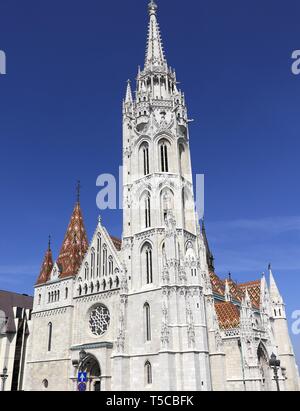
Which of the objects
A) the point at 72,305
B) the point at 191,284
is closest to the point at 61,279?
the point at 72,305

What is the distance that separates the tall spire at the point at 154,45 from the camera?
52.3 metres

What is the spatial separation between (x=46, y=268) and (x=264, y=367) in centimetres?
2656

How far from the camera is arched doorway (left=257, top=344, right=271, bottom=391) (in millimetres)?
38875

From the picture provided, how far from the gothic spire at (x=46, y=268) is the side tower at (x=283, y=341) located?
28.3 meters

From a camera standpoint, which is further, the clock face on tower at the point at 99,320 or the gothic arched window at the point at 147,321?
the clock face on tower at the point at 99,320

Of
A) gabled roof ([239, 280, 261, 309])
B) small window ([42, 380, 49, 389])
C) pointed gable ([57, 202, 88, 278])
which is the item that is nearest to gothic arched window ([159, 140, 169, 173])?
pointed gable ([57, 202, 88, 278])

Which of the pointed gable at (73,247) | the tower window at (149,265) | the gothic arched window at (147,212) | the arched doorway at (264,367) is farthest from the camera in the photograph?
the pointed gable at (73,247)

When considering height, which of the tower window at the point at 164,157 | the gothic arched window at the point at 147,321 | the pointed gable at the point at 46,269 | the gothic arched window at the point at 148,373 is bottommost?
the gothic arched window at the point at 148,373

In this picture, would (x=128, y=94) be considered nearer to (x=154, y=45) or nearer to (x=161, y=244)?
(x=154, y=45)

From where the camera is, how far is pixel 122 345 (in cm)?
3756

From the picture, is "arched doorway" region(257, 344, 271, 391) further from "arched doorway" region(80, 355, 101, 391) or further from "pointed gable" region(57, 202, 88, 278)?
"pointed gable" region(57, 202, 88, 278)

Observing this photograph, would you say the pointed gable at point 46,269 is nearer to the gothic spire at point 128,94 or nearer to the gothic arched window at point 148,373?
the gothic arched window at point 148,373

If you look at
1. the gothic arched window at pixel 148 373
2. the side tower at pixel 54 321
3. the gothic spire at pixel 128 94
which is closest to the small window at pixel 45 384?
the side tower at pixel 54 321
